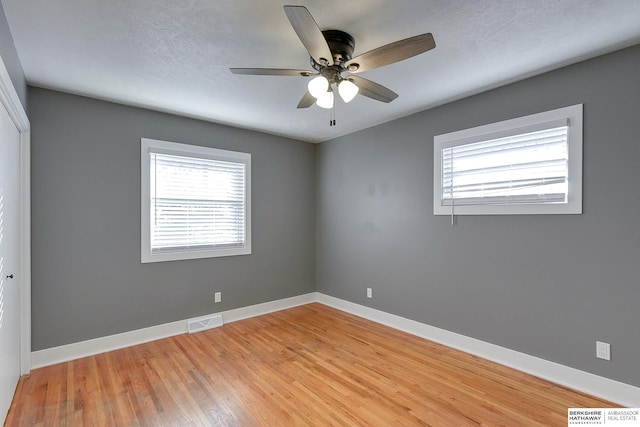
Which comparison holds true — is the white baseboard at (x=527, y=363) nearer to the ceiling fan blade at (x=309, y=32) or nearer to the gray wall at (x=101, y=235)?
the gray wall at (x=101, y=235)

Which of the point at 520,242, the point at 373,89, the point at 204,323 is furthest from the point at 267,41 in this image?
the point at 204,323

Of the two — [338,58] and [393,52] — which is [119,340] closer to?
[338,58]

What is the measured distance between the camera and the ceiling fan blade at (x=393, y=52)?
162cm

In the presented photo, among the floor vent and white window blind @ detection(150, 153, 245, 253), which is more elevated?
white window blind @ detection(150, 153, 245, 253)

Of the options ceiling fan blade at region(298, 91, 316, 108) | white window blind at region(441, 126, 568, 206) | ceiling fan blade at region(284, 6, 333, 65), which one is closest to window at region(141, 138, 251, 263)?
ceiling fan blade at region(298, 91, 316, 108)

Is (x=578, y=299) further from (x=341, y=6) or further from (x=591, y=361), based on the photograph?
(x=341, y=6)

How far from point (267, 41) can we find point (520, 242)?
2677mm

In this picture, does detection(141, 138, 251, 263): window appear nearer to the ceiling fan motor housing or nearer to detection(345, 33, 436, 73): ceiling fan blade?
the ceiling fan motor housing

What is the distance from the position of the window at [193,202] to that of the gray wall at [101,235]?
0.34 ft

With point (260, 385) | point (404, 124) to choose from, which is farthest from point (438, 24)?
point (260, 385)

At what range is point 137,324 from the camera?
337 centimetres

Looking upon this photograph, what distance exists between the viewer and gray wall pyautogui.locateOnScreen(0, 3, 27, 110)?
180 centimetres
